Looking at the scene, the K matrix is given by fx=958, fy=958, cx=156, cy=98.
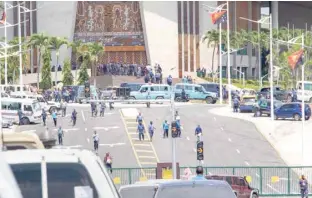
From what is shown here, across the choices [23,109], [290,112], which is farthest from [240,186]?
[23,109]

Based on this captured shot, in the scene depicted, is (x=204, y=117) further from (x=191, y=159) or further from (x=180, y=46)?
(x=180, y=46)

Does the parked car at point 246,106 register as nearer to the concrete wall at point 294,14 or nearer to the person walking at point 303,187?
the person walking at point 303,187

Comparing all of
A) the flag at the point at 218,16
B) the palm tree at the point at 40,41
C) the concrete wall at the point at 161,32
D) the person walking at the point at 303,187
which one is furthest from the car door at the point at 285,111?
the concrete wall at the point at 161,32

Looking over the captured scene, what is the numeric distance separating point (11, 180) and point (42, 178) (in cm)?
28

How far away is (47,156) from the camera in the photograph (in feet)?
22.3

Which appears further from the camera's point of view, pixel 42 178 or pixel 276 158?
pixel 276 158

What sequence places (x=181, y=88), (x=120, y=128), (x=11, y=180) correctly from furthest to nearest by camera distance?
1. (x=181, y=88)
2. (x=120, y=128)
3. (x=11, y=180)

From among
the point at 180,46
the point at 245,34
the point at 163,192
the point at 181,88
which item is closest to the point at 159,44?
the point at 180,46

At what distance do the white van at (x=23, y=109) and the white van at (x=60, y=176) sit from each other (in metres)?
56.2

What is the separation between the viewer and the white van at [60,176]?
6.64 meters

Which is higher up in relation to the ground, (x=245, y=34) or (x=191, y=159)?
(x=245, y=34)

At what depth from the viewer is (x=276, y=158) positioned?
48469 mm

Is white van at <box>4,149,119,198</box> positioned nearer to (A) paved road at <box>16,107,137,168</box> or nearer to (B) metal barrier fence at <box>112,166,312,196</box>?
(B) metal barrier fence at <box>112,166,312,196</box>

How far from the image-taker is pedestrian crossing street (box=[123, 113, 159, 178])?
155 feet
